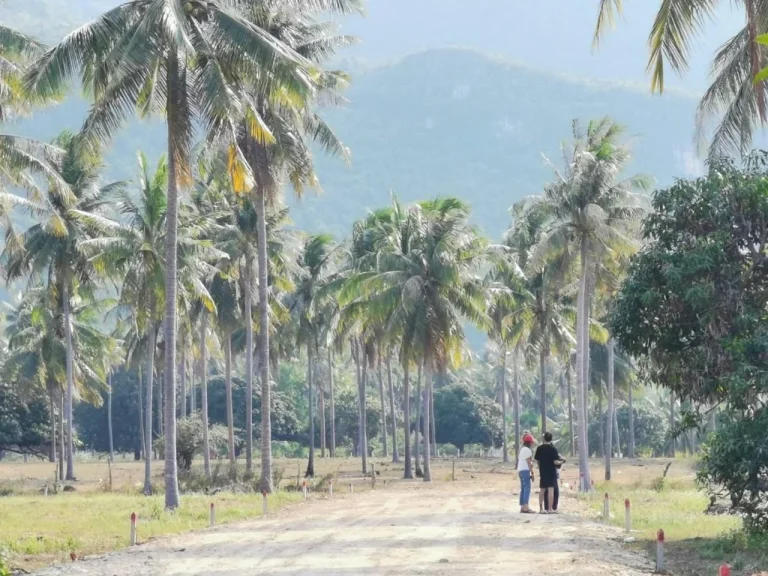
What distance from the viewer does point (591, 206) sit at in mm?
35906

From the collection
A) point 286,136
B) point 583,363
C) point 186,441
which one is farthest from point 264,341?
point 186,441

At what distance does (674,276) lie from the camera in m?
17.9

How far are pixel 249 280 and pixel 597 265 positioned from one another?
1359 cm

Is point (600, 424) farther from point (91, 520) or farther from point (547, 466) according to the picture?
point (91, 520)

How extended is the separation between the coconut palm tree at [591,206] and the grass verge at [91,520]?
40.7 feet

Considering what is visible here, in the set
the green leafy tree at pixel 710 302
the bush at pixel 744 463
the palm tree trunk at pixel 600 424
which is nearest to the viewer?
the bush at pixel 744 463

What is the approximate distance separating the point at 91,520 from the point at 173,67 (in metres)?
10.2

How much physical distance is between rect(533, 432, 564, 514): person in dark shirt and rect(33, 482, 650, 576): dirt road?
719 mm

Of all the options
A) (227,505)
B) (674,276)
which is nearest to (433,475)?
(227,505)

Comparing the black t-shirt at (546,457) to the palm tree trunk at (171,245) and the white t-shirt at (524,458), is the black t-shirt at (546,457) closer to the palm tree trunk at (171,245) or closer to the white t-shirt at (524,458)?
the white t-shirt at (524,458)

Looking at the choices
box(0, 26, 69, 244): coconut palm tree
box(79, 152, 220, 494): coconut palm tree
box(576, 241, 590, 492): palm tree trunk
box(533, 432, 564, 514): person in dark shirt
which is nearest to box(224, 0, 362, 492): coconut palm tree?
box(79, 152, 220, 494): coconut palm tree

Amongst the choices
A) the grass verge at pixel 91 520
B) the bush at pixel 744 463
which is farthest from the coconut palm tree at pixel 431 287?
the bush at pixel 744 463

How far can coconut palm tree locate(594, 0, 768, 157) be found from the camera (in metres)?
17.9

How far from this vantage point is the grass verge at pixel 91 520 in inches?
742
